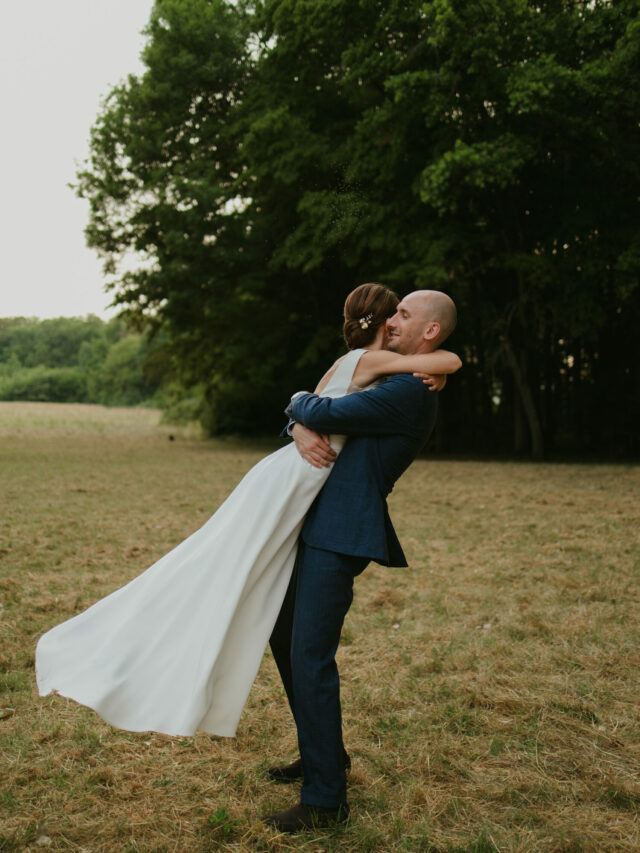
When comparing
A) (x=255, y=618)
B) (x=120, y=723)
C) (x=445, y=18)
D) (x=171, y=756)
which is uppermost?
(x=445, y=18)

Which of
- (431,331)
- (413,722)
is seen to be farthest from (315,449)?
(413,722)

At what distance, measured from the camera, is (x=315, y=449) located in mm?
2441

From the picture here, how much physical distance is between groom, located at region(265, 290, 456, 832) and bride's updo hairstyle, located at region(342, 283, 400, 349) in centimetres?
4

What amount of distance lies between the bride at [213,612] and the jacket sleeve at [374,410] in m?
0.07

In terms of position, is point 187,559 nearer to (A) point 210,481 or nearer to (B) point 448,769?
(B) point 448,769

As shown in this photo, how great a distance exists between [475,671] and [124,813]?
2.08m

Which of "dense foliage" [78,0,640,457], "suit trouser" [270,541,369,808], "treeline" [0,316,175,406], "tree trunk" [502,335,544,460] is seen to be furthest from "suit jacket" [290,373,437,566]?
"tree trunk" [502,335,544,460]

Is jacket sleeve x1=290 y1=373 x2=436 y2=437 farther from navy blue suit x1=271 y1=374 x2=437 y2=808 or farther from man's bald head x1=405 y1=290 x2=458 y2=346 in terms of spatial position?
man's bald head x1=405 y1=290 x2=458 y2=346

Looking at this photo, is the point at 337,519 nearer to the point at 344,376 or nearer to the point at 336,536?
the point at 336,536

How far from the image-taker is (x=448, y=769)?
9.75 feet

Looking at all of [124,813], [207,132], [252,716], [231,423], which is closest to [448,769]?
[252,716]

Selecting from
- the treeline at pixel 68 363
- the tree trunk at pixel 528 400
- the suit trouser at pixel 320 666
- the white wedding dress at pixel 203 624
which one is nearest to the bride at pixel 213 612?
the white wedding dress at pixel 203 624

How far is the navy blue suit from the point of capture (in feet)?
7.89

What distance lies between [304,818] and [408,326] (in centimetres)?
174
